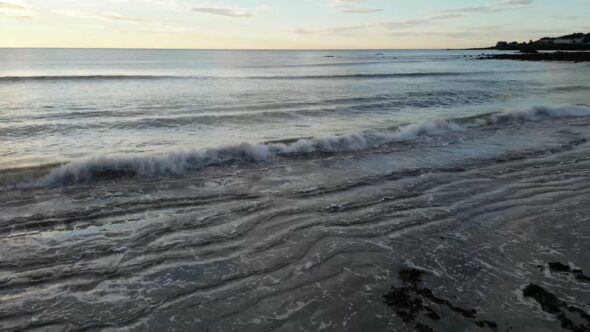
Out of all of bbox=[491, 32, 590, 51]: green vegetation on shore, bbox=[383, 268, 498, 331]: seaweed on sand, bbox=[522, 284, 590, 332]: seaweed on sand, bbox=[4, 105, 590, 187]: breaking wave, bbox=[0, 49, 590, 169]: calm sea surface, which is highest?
bbox=[491, 32, 590, 51]: green vegetation on shore

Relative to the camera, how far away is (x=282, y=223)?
311 inches

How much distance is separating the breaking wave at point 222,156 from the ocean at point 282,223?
0.20ft

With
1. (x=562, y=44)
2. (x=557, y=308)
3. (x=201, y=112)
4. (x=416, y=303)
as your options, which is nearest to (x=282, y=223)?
(x=416, y=303)

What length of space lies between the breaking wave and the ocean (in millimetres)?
61

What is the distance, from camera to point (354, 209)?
8.65m

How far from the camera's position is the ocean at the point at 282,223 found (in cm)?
526

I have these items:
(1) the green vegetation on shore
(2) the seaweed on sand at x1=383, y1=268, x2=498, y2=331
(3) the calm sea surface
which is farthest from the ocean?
(1) the green vegetation on shore

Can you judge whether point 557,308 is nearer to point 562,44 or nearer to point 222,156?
point 222,156

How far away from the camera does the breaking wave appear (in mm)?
10711

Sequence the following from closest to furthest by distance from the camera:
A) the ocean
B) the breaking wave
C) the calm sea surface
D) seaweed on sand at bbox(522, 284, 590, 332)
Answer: seaweed on sand at bbox(522, 284, 590, 332) → the ocean → the breaking wave → the calm sea surface

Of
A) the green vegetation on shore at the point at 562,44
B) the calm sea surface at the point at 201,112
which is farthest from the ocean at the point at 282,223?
the green vegetation on shore at the point at 562,44

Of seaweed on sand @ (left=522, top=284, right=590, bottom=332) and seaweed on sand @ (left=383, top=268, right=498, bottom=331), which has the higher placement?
seaweed on sand @ (left=522, top=284, right=590, bottom=332)

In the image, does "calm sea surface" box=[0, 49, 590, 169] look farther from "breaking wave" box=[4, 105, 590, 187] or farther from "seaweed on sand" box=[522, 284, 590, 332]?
"seaweed on sand" box=[522, 284, 590, 332]

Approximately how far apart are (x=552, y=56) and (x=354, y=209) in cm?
8689
